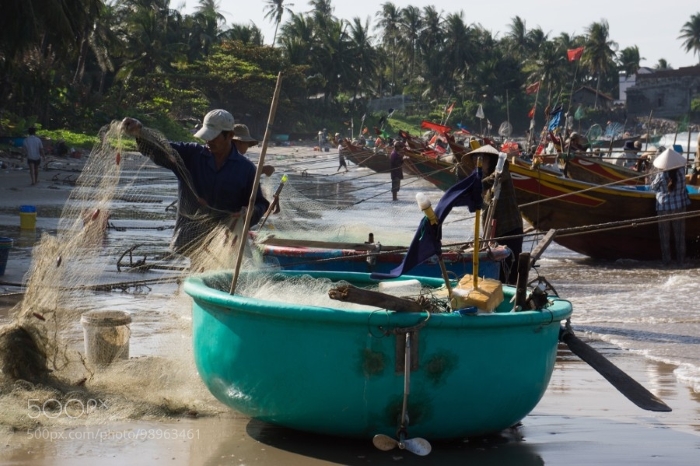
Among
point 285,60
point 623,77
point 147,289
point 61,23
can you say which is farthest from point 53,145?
point 623,77

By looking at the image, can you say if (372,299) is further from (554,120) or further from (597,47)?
(597,47)

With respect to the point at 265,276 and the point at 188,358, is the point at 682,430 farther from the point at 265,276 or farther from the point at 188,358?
the point at 188,358

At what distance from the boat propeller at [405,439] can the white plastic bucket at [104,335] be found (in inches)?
79.1

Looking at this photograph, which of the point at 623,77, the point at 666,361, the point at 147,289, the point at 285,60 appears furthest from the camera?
the point at 623,77

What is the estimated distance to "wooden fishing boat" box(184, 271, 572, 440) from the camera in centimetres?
403

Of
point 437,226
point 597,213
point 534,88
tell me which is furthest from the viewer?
point 534,88

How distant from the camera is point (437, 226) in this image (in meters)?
4.36

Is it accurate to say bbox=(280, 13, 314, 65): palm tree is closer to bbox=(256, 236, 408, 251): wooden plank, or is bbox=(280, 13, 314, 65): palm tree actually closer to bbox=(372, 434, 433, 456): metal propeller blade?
bbox=(256, 236, 408, 251): wooden plank

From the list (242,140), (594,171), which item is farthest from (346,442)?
(594,171)

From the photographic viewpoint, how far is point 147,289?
9047mm

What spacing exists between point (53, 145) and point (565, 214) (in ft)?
77.0

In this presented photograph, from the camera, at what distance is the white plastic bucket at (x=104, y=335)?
5.38m

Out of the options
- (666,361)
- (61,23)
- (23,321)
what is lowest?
(666,361)

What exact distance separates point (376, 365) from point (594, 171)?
49.6 ft
